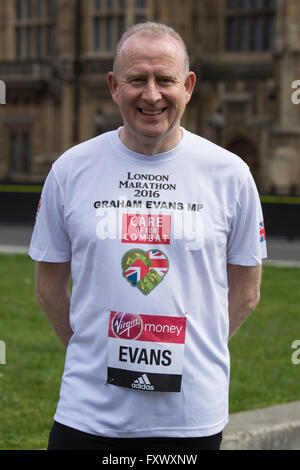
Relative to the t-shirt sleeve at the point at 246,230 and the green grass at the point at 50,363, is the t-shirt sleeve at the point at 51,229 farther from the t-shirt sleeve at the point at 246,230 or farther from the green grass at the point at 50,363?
the green grass at the point at 50,363

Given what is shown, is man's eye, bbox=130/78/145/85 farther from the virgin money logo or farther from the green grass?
the green grass

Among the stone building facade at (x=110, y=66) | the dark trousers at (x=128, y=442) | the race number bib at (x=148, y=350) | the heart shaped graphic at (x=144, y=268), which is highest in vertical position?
the heart shaped graphic at (x=144, y=268)

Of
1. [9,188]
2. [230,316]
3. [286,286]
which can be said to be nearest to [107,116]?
[9,188]

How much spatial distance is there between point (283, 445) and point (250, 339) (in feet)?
10.7

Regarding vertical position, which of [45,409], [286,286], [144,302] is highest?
[144,302]

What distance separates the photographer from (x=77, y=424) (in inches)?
100.0

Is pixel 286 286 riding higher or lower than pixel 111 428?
lower

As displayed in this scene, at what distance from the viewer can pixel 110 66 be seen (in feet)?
115

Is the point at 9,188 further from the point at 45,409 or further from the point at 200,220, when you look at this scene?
the point at 200,220

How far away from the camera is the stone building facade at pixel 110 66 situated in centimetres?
3052

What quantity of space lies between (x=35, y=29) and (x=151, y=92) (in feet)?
119

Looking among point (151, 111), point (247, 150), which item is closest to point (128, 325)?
point (151, 111)

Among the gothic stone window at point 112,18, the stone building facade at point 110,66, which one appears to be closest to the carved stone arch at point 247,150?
the stone building facade at point 110,66

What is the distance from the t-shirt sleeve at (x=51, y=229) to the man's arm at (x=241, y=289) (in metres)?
0.53
